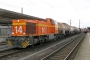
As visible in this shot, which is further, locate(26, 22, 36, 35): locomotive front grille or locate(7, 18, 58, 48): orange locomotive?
locate(26, 22, 36, 35): locomotive front grille

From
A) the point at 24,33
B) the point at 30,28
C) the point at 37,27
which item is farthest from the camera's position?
the point at 37,27

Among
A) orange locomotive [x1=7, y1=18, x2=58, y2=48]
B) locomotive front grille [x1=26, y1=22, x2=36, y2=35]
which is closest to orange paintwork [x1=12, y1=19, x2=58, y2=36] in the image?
orange locomotive [x1=7, y1=18, x2=58, y2=48]

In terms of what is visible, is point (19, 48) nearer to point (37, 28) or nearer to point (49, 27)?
point (37, 28)

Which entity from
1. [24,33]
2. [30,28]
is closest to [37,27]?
[30,28]

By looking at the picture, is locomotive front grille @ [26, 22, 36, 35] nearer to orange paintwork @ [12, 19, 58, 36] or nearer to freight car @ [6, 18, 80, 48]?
freight car @ [6, 18, 80, 48]

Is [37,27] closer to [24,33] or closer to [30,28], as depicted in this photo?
[30,28]

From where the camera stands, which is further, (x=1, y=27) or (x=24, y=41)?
(x=1, y=27)

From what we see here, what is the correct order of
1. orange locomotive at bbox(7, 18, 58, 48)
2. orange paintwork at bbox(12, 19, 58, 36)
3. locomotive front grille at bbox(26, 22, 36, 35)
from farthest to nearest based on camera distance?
locomotive front grille at bbox(26, 22, 36, 35), orange paintwork at bbox(12, 19, 58, 36), orange locomotive at bbox(7, 18, 58, 48)

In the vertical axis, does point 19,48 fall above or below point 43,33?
below

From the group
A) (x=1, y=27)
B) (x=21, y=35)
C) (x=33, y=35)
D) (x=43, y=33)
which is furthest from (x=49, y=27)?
(x=1, y=27)

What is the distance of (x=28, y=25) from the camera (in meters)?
17.9

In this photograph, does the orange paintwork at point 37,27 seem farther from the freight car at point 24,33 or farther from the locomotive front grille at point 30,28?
the locomotive front grille at point 30,28

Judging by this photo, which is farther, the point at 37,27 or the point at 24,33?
the point at 37,27

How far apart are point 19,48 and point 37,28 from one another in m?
2.99
